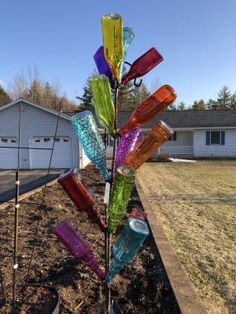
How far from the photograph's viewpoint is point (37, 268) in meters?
3.82

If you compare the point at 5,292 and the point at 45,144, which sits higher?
the point at 45,144

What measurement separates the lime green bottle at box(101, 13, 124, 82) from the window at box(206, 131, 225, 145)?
93.3ft

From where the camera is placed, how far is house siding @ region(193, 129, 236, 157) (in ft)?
96.8

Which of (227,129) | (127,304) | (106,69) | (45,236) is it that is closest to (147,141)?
(106,69)

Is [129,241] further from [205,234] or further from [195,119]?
[195,119]

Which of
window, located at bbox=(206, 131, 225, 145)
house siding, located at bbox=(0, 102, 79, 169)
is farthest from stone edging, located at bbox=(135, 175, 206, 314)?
window, located at bbox=(206, 131, 225, 145)

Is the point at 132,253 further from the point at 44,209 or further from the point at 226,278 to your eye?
the point at 44,209

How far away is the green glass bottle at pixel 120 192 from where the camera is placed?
84.9 inches

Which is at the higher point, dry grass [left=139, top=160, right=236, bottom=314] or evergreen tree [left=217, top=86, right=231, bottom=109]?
evergreen tree [left=217, top=86, right=231, bottom=109]

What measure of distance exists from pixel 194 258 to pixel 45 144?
18035mm

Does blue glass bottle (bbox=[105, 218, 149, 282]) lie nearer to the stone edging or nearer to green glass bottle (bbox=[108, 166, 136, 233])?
green glass bottle (bbox=[108, 166, 136, 233])

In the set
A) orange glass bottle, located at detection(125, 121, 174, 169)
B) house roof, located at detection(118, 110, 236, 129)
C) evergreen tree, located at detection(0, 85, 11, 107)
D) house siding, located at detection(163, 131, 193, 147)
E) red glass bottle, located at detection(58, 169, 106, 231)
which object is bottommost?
red glass bottle, located at detection(58, 169, 106, 231)

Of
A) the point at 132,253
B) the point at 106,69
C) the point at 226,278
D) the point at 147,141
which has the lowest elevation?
the point at 226,278

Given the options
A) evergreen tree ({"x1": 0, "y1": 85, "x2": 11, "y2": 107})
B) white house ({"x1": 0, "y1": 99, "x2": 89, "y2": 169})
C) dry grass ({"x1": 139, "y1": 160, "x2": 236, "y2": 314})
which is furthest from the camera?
evergreen tree ({"x1": 0, "y1": 85, "x2": 11, "y2": 107})
